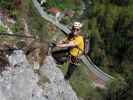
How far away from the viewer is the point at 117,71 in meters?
57.1

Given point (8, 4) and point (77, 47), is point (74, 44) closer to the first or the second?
point (77, 47)

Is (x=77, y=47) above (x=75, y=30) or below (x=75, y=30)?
below

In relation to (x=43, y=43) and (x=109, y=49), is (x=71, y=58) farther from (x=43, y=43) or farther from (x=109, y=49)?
(x=109, y=49)

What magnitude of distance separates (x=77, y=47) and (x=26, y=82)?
1.73 metres

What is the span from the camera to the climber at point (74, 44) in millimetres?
11547

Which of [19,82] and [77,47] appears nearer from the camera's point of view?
[19,82]

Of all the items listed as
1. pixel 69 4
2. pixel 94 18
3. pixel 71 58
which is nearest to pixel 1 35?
pixel 71 58

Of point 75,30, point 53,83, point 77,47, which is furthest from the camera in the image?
point 53,83

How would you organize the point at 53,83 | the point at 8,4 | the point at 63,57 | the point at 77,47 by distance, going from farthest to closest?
the point at 8,4
the point at 53,83
the point at 63,57
the point at 77,47

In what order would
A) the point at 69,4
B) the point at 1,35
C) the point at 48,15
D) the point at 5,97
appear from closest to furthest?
1. the point at 5,97
2. the point at 1,35
3. the point at 48,15
4. the point at 69,4

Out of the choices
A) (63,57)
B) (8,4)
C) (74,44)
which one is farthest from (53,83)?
(8,4)

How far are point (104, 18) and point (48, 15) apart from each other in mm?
13011

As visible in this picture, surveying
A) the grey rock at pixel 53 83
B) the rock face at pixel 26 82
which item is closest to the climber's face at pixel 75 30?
the rock face at pixel 26 82

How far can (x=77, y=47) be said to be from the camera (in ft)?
39.7
